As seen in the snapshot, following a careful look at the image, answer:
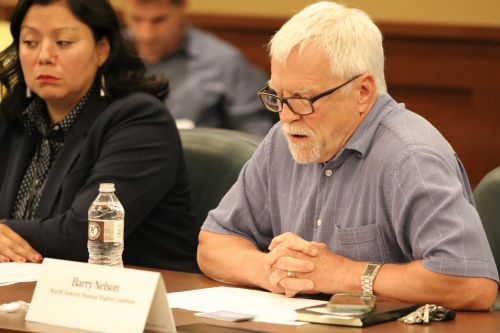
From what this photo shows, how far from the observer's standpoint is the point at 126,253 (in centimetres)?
336

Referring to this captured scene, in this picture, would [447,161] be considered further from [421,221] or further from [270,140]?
[270,140]

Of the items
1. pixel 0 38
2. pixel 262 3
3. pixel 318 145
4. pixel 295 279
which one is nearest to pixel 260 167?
pixel 318 145

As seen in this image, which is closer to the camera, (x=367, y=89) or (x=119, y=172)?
(x=367, y=89)

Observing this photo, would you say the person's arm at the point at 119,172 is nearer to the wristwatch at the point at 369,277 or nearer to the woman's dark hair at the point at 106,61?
the woman's dark hair at the point at 106,61

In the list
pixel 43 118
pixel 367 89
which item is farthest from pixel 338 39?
pixel 43 118

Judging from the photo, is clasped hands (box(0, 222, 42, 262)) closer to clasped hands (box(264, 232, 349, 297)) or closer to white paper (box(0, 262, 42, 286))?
white paper (box(0, 262, 42, 286))

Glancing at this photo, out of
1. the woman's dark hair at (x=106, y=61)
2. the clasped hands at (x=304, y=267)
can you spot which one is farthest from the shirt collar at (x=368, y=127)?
the woman's dark hair at (x=106, y=61)

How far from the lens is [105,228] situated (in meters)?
2.80

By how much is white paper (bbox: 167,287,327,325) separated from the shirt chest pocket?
0.18 meters

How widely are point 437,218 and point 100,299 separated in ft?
2.49

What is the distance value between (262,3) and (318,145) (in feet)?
11.8

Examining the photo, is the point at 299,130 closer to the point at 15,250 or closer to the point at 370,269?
the point at 370,269

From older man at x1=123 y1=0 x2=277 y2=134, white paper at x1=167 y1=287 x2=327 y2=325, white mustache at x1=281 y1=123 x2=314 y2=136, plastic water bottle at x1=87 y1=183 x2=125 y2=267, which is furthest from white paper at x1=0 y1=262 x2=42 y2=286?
older man at x1=123 y1=0 x2=277 y2=134

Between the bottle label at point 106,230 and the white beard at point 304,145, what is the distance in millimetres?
479
